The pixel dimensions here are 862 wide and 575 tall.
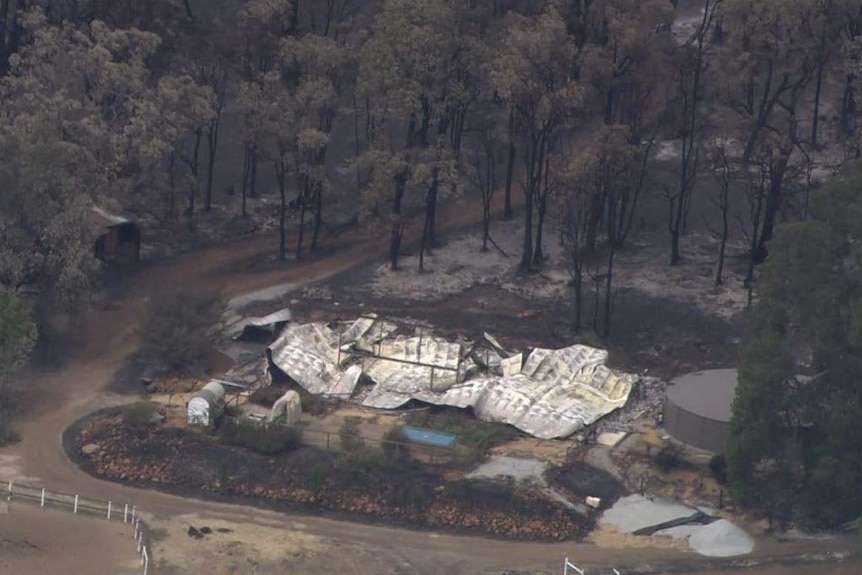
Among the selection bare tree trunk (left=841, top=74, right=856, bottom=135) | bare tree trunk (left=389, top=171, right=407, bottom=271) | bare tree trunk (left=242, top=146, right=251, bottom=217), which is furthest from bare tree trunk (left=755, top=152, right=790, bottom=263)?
bare tree trunk (left=242, top=146, right=251, bottom=217)

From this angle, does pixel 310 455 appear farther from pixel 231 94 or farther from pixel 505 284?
pixel 231 94

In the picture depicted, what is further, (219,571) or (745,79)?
(745,79)

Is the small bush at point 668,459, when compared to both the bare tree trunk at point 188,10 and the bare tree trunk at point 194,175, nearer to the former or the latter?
the bare tree trunk at point 194,175

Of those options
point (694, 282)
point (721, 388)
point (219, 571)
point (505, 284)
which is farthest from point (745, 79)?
point (219, 571)

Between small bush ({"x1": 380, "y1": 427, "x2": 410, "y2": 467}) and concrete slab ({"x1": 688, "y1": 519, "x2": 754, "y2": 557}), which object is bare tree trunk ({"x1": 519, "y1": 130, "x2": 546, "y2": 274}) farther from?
concrete slab ({"x1": 688, "y1": 519, "x2": 754, "y2": 557})

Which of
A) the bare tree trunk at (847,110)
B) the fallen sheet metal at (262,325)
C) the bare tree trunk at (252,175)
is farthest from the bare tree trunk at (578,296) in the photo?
the bare tree trunk at (847,110)

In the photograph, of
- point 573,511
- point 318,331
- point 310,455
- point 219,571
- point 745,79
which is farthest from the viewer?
point 745,79

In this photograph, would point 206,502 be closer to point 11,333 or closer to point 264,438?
point 264,438
